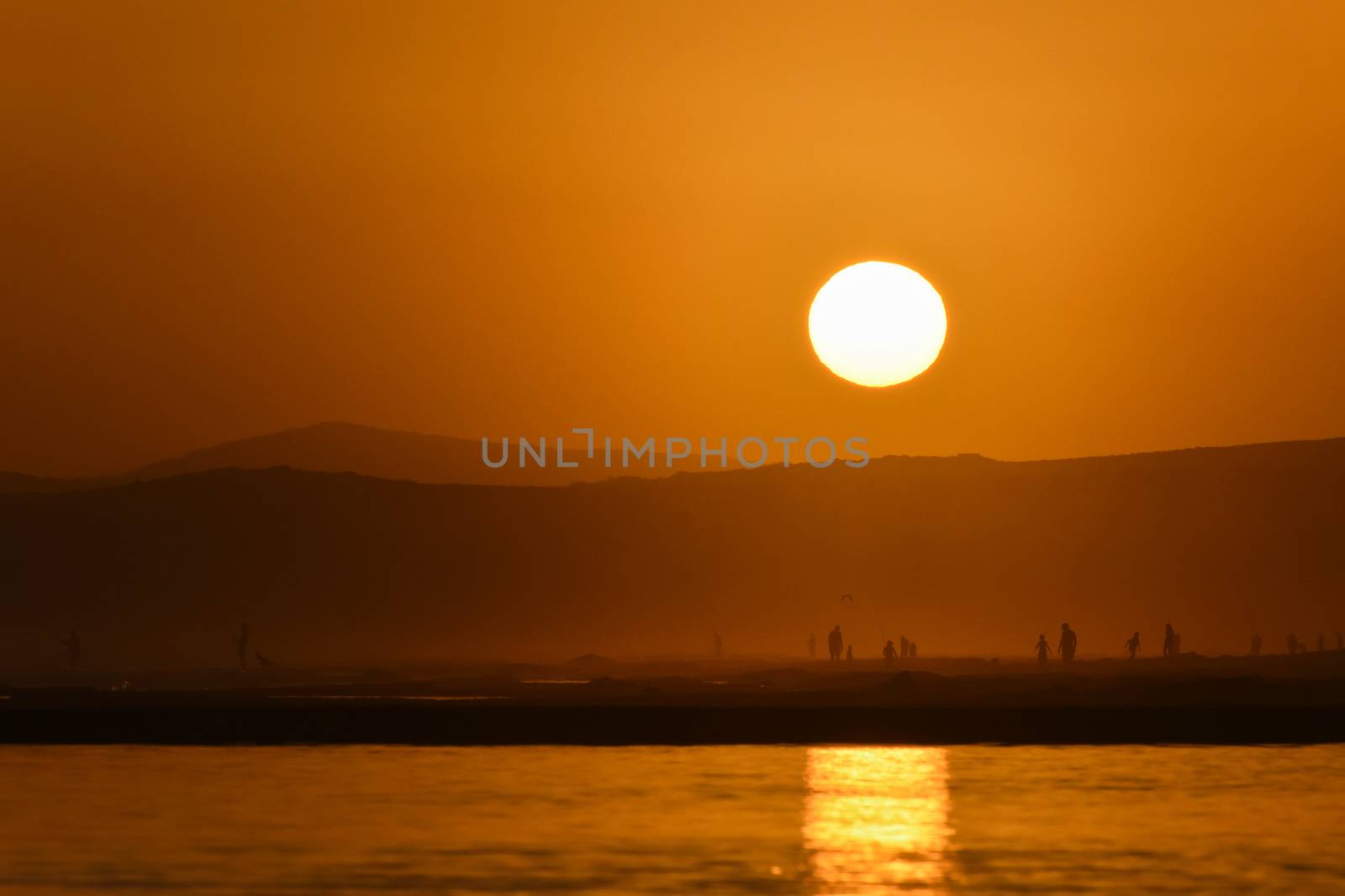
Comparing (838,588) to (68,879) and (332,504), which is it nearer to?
(332,504)

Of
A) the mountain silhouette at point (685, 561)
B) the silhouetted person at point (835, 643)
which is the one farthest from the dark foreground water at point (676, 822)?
the mountain silhouette at point (685, 561)

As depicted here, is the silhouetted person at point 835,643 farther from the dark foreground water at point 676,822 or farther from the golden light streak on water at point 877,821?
the dark foreground water at point 676,822

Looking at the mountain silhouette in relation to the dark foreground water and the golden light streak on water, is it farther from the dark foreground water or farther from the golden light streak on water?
the dark foreground water

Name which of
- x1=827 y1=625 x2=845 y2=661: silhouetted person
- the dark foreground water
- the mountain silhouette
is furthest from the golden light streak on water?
the mountain silhouette

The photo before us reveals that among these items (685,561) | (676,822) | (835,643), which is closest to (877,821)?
(676,822)

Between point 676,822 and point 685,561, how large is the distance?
156872mm

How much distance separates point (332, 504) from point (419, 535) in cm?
971

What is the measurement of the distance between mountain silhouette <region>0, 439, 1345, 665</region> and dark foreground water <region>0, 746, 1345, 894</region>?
353ft

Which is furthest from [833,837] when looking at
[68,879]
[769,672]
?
[769,672]

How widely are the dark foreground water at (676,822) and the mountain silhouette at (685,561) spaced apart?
353ft

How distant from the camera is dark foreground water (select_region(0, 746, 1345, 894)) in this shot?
26.2 metres

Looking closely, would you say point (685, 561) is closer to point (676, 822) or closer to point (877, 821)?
point (877, 821)

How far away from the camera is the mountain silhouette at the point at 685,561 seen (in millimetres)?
162750

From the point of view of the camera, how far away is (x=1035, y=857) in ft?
91.5
